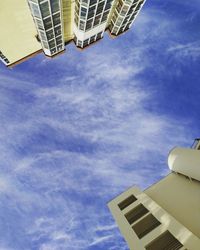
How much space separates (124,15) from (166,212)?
35.0 m

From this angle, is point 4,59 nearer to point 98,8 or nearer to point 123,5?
point 98,8

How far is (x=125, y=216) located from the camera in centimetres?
2719

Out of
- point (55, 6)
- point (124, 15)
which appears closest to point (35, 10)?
point (55, 6)

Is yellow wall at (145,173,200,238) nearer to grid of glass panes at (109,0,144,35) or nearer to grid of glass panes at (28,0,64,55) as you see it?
grid of glass panes at (28,0,64,55)

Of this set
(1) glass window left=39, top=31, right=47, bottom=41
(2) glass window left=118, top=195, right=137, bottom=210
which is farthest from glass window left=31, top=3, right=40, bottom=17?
(2) glass window left=118, top=195, right=137, bottom=210

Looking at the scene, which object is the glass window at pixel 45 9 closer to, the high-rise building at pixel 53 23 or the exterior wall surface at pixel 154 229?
the high-rise building at pixel 53 23

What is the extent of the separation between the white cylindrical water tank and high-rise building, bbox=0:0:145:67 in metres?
24.2

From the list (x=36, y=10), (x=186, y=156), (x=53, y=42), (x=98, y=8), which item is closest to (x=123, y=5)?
(x=98, y=8)

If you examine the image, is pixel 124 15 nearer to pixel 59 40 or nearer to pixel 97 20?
pixel 97 20

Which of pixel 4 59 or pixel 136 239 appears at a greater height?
pixel 4 59

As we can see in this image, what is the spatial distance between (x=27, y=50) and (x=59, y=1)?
16.3m

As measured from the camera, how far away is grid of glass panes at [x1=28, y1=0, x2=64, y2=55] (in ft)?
104

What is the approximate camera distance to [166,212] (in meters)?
23.5

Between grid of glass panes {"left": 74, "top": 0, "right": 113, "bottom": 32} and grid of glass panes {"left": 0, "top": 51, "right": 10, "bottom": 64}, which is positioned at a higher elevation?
grid of glass panes {"left": 0, "top": 51, "right": 10, "bottom": 64}
